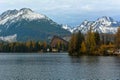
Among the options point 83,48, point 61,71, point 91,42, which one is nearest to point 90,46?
point 91,42

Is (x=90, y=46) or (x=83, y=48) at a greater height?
(x=90, y=46)

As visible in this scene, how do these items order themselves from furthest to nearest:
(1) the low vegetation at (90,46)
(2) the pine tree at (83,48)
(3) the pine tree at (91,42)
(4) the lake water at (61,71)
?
(2) the pine tree at (83,48) → (1) the low vegetation at (90,46) → (3) the pine tree at (91,42) → (4) the lake water at (61,71)

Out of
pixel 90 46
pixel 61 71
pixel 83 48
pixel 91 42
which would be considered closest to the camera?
pixel 61 71

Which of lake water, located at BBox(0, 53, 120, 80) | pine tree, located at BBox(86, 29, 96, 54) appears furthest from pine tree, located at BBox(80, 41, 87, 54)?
lake water, located at BBox(0, 53, 120, 80)

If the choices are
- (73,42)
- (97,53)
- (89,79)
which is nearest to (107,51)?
(97,53)

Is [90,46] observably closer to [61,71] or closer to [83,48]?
[83,48]

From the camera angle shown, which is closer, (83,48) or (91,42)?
(91,42)

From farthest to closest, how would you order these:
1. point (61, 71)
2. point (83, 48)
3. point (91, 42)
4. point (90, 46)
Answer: point (83, 48) → point (90, 46) → point (91, 42) → point (61, 71)

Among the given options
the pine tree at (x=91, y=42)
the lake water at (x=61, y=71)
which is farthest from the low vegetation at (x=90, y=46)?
the lake water at (x=61, y=71)

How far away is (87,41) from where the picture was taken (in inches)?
7392

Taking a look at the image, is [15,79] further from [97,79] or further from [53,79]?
[97,79]

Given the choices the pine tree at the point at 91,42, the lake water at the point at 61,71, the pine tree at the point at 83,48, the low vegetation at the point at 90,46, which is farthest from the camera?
the pine tree at the point at 83,48

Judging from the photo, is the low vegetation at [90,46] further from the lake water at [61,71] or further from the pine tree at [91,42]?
the lake water at [61,71]

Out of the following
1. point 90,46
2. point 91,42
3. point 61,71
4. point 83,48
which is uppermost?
point 91,42
